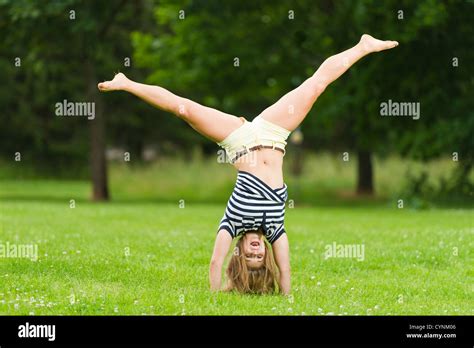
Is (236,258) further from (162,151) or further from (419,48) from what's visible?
(162,151)

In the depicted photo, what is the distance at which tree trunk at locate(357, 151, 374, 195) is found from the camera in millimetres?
33750

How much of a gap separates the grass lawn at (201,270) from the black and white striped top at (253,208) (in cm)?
79

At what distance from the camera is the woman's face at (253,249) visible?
9.54 metres

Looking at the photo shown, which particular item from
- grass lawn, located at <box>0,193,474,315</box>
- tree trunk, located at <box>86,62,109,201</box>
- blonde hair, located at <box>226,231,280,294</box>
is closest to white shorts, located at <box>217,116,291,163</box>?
blonde hair, located at <box>226,231,280,294</box>

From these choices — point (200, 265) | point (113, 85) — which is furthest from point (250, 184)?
point (200, 265)

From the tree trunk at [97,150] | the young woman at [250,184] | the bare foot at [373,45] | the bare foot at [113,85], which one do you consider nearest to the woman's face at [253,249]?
the young woman at [250,184]

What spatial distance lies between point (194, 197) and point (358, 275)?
2354 centimetres

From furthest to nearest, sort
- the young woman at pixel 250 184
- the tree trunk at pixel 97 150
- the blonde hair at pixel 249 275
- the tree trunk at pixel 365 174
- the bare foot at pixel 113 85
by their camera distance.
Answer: the tree trunk at pixel 365 174 < the tree trunk at pixel 97 150 < the blonde hair at pixel 249 275 < the young woman at pixel 250 184 < the bare foot at pixel 113 85

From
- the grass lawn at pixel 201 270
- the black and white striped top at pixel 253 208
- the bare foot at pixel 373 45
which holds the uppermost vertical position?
the bare foot at pixel 373 45

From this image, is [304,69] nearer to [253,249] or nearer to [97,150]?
[97,150]

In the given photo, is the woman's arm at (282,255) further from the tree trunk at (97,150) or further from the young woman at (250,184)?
the tree trunk at (97,150)

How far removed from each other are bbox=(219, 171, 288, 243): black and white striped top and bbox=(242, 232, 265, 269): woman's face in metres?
0.08
